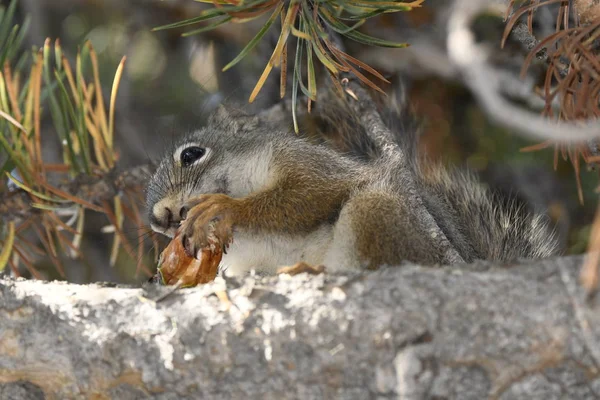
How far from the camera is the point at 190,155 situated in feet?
6.21

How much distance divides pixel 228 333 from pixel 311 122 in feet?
3.80

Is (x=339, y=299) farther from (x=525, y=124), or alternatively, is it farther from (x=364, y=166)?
(x=364, y=166)

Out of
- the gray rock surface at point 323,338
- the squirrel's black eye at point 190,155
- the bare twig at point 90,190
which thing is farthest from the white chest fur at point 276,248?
the gray rock surface at point 323,338

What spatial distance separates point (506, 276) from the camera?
1021 mm

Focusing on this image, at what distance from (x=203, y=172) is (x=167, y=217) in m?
0.18

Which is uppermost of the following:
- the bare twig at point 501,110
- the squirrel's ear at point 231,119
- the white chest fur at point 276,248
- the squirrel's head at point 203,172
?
the squirrel's ear at point 231,119

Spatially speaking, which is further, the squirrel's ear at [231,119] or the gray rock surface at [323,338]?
the squirrel's ear at [231,119]

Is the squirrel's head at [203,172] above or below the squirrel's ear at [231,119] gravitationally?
below

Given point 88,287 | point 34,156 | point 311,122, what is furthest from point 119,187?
point 88,287

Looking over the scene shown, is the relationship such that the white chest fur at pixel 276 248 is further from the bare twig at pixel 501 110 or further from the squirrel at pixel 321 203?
the bare twig at pixel 501 110

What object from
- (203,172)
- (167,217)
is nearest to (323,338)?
(167,217)

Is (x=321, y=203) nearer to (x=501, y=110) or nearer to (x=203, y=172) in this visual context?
(x=203, y=172)

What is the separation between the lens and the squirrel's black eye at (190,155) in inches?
74.1

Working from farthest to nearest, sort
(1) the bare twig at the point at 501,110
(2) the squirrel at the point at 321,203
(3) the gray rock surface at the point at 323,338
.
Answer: (2) the squirrel at the point at 321,203, (3) the gray rock surface at the point at 323,338, (1) the bare twig at the point at 501,110
